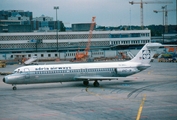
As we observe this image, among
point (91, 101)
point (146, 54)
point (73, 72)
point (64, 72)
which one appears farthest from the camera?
point (146, 54)

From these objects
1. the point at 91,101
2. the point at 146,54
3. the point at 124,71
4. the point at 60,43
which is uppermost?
the point at 60,43

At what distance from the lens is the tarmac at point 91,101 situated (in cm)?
2530

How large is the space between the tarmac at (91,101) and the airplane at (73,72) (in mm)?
1162

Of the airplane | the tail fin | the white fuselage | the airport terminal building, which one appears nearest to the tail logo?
the tail fin

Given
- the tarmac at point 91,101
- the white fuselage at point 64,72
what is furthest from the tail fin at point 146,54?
the tarmac at point 91,101

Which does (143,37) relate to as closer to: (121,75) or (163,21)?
(163,21)

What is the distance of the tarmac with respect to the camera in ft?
83.0

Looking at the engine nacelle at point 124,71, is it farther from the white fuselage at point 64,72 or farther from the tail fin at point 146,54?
the tail fin at point 146,54

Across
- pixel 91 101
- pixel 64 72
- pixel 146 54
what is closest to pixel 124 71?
pixel 146 54

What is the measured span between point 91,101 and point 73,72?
438 inches

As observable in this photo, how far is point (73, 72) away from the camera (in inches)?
1665

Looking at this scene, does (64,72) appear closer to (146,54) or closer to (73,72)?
(73,72)

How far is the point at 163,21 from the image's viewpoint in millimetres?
188375

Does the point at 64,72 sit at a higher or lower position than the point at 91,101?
higher
